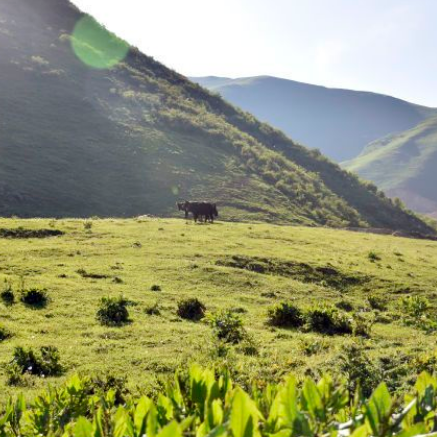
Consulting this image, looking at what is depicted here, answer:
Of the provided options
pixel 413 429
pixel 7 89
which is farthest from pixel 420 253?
pixel 7 89

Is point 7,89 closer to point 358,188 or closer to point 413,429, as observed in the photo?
point 358,188

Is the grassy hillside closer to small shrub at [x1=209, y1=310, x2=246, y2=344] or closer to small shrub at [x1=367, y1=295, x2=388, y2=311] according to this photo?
small shrub at [x1=367, y1=295, x2=388, y2=311]

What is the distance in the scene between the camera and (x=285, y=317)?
669 inches

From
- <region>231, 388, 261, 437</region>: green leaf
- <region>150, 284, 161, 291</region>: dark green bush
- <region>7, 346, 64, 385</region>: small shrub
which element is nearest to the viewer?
<region>231, 388, 261, 437</region>: green leaf

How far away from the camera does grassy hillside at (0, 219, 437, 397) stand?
11.8 metres

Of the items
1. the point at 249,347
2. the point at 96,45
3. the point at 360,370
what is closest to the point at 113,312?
the point at 249,347

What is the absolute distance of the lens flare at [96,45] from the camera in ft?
320

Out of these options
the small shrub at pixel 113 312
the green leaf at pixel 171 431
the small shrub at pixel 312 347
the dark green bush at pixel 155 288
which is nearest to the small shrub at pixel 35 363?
the small shrub at pixel 113 312

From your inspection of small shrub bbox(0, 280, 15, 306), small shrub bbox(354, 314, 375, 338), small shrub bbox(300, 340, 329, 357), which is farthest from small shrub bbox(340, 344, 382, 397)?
small shrub bbox(0, 280, 15, 306)

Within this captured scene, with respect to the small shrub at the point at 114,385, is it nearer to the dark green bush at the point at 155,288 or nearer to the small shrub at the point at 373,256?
the dark green bush at the point at 155,288

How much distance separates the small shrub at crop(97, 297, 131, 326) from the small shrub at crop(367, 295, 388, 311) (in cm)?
1164

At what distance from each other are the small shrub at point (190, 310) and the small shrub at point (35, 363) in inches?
241

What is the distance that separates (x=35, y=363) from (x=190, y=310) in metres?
6.95

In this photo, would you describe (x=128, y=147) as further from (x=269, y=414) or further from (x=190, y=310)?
(x=269, y=414)
